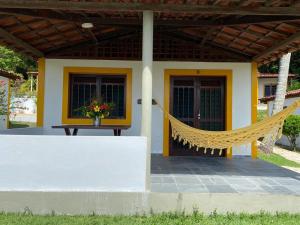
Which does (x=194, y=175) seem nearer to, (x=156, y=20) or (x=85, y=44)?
(x=156, y=20)

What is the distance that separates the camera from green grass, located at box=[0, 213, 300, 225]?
4.02 meters

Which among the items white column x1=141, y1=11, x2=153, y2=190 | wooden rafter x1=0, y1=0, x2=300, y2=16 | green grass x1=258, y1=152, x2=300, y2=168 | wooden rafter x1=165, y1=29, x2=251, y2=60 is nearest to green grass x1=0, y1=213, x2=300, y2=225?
white column x1=141, y1=11, x2=153, y2=190

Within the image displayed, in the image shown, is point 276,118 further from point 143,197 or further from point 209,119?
point 209,119

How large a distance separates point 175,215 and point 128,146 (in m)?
0.96

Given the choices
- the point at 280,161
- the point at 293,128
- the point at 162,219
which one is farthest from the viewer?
the point at 293,128

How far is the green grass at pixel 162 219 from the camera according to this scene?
4.02 meters

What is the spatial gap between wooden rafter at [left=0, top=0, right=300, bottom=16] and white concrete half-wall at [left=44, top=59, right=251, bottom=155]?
3.33 meters

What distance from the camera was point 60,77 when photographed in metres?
8.08

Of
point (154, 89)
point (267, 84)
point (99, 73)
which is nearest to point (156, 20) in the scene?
point (154, 89)

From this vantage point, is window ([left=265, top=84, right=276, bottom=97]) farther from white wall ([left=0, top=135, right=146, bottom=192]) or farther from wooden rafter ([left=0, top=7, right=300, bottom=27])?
white wall ([left=0, top=135, right=146, bottom=192])

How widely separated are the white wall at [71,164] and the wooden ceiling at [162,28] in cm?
166

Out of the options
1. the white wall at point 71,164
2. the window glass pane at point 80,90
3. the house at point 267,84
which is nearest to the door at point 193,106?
the window glass pane at point 80,90

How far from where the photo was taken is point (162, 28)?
294 inches

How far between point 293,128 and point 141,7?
35.5ft
